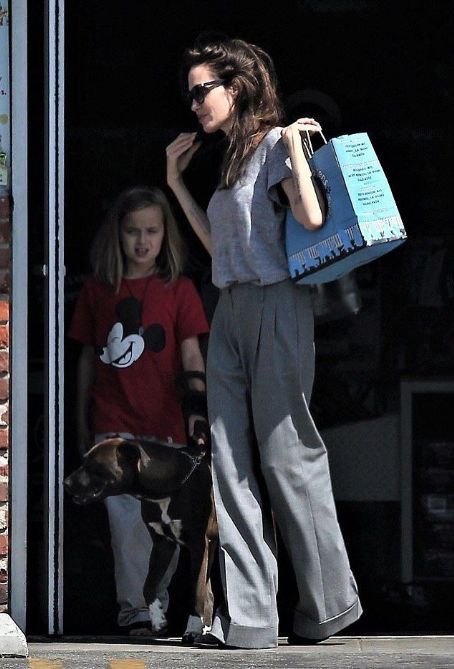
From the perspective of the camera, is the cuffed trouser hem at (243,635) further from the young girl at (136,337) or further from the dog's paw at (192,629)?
the young girl at (136,337)

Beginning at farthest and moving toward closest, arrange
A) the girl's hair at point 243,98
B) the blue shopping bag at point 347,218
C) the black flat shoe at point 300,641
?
the black flat shoe at point 300,641, the girl's hair at point 243,98, the blue shopping bag at point 347,218

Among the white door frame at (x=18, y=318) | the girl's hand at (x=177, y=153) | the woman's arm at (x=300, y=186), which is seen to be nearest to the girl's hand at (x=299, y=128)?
the woman's arm at (x=300, y=186)

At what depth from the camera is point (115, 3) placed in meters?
5.82

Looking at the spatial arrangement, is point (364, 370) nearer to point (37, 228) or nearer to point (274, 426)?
point (274, 426)

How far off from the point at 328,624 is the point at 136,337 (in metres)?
1.17

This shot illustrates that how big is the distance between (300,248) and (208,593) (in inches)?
49.7

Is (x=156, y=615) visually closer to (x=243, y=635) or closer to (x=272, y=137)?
(x=243, y=635)

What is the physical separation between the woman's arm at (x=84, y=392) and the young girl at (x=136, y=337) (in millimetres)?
11

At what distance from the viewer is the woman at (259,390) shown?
5.50m

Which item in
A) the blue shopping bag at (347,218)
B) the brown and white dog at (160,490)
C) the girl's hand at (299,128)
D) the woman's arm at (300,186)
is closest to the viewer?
the blue shopping bag at (347,218)

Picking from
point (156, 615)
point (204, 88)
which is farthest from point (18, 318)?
point (156, 615)

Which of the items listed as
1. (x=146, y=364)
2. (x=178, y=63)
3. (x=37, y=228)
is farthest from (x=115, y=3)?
(x=146, y=364)

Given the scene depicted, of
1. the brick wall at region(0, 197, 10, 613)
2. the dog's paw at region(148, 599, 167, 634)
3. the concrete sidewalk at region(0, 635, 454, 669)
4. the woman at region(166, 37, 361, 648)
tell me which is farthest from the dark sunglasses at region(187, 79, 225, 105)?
the concrete sidewalk at region(0, 635, 454, 669)

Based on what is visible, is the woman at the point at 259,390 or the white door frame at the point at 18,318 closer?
the woman at the point at 259,390
